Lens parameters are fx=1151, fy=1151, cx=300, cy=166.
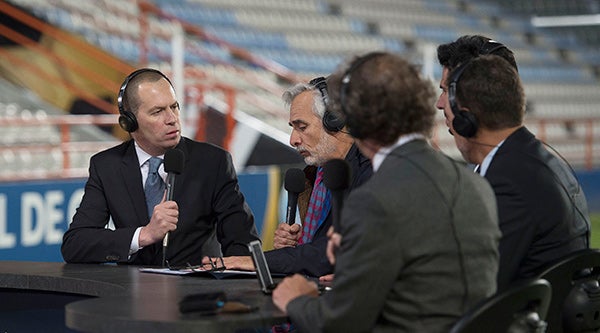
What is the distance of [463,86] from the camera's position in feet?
9.10

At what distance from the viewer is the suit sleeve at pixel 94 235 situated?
374 cm

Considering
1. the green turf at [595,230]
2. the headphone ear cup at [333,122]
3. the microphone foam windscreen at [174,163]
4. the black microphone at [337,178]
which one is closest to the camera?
the black microphone at [337,178]

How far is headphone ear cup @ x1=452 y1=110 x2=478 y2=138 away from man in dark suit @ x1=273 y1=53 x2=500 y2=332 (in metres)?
0.43

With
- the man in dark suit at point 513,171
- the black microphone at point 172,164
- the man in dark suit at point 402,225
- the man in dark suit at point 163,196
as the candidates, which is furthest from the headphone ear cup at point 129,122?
the man in dark suit at point 402,225

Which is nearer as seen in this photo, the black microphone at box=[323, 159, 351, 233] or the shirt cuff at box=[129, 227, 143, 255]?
the black microphone at box=[323, 159, 351, 233]

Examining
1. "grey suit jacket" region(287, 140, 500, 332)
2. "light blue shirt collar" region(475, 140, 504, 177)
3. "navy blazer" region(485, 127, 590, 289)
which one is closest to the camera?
"grey suit jacket" region(287, 140, 500, 332)

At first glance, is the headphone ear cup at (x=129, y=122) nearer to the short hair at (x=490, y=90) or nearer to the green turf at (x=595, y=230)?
the short hair at (x=490, y=90)

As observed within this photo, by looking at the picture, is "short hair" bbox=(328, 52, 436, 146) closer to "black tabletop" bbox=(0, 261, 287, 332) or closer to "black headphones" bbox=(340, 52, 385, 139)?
"black headphones" bbox=(340, 52, 385, 139)

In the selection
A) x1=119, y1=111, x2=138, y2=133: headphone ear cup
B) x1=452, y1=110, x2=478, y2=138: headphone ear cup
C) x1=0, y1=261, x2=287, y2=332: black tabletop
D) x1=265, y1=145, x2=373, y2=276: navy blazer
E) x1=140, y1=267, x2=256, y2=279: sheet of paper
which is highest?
x1=119, y1=111, x2=138, y2=133: headphone ear cup

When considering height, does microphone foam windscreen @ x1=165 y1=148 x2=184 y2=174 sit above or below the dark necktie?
above

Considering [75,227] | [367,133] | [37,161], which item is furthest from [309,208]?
[37,161]

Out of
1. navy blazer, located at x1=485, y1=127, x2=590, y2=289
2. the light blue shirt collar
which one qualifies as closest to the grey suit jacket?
navy blazer, located at x1=485, y1=127, x2=590, y2=289

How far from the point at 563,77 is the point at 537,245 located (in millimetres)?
17199

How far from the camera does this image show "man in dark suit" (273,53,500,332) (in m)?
2.19
